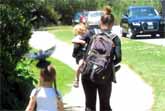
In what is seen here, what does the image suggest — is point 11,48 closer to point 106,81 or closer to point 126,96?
point 106,81

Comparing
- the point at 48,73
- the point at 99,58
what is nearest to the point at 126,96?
the point at 99,58

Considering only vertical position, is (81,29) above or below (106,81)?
above

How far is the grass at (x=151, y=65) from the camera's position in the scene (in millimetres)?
11956

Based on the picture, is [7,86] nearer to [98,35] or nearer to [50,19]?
[98,35]

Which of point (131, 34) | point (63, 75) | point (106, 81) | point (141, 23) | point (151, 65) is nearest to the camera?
point (106, 81)

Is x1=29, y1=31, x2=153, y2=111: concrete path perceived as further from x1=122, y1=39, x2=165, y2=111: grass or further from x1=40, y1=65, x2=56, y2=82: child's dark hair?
x1=40, y1=65, x2=56, y2=82: child's dark hair

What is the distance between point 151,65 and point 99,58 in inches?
348

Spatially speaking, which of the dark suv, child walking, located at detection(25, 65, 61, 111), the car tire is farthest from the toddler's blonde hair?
the car tire

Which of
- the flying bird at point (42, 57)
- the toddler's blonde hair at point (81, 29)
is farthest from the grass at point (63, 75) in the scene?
the flying bird at point (42, 57)

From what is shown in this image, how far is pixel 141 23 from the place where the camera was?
104 ft

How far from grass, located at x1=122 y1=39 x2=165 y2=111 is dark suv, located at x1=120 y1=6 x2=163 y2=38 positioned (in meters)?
7.02

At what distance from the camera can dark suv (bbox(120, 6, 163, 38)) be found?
31.6 metres

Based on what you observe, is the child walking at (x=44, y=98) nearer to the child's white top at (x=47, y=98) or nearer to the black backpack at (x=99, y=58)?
the child's white top at (x=47, y=98)

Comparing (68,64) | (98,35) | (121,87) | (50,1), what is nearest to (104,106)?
(98,35)
